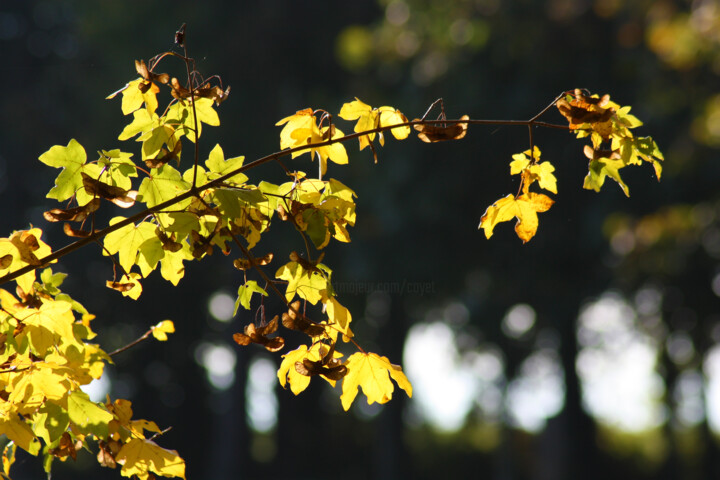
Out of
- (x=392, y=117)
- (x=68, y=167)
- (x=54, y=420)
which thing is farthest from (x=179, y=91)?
(x=54, y=420)

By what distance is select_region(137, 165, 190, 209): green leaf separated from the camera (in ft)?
4.78

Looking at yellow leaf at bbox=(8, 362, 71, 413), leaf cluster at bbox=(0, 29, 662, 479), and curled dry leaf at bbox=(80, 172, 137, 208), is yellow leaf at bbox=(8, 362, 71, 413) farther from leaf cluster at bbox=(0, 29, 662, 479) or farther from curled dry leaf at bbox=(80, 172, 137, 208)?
curled dry leaf at bbox=(80, 172, 137, 208)

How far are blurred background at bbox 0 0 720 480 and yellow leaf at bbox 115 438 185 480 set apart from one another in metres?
6.74

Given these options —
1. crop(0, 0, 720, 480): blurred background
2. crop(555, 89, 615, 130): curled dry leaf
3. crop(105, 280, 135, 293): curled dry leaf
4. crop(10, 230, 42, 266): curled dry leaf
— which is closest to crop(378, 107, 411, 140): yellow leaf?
crop(555, 89, 615, 130): curled dry leaf

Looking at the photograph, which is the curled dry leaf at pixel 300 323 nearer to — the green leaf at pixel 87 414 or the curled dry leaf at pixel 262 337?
the curled dry leaf at pixel 262 337

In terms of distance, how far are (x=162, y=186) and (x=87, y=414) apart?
1.71ft

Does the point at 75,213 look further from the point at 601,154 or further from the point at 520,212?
the point at 601,154

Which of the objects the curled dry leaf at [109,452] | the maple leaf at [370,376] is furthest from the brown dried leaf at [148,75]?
the curled dry leaf at [109,452]

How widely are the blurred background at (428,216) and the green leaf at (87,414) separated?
22.0 ft

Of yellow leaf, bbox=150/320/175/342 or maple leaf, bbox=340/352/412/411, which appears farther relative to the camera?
yellow leaf, bbox=150/320/175/342

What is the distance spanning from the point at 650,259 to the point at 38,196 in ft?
36.0

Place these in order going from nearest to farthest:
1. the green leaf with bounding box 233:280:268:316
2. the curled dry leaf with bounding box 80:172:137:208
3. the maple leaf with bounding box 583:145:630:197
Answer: the curled dry leaf with bounding box 80:172:137:208 < the maple leaf with bounding box 583:145:630:197 < the green leaf with bounding box 233:280:268:316

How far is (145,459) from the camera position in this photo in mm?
1552

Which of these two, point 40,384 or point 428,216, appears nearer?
point 40,384
